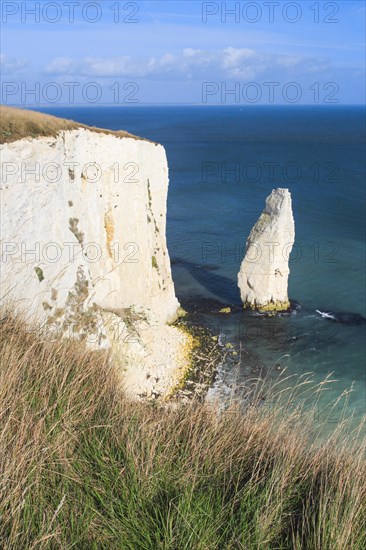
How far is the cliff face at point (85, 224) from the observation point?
50.5 feet

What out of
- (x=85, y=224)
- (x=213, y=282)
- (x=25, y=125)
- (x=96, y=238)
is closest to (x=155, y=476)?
(x=85, y=224)

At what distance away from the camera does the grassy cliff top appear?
61.0 ft

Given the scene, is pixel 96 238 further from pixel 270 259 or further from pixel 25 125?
pixel 270 259

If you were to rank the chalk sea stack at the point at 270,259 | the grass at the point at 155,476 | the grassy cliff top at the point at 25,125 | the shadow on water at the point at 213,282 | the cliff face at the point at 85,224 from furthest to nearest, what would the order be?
the shadow on water at the point at 213,282 → the chalk sea stack at the point at 270,259 → the grassy cliff top at the point at 25,125 → the cliff face at the point at 85,224 → the grass at the point at 155,476

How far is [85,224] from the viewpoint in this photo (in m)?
20.3

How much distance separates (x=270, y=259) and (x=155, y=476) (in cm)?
2849

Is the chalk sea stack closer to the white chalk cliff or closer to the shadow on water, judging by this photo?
the shadow on water

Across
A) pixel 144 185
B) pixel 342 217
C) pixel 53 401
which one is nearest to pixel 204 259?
pixel 144 185

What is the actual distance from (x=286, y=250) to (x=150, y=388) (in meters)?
15.3

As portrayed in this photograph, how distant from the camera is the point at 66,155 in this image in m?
20.3

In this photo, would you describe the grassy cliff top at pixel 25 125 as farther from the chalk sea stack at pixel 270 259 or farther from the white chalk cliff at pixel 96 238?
the chalk sea stack at pixel 270 259

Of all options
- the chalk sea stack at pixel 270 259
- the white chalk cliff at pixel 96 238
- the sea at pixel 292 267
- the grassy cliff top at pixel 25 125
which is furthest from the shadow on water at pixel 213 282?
the grassy cliff top at pixel 25 125

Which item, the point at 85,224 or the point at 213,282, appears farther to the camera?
the point at 213,282

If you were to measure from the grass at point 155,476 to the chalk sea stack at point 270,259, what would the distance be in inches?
1056
